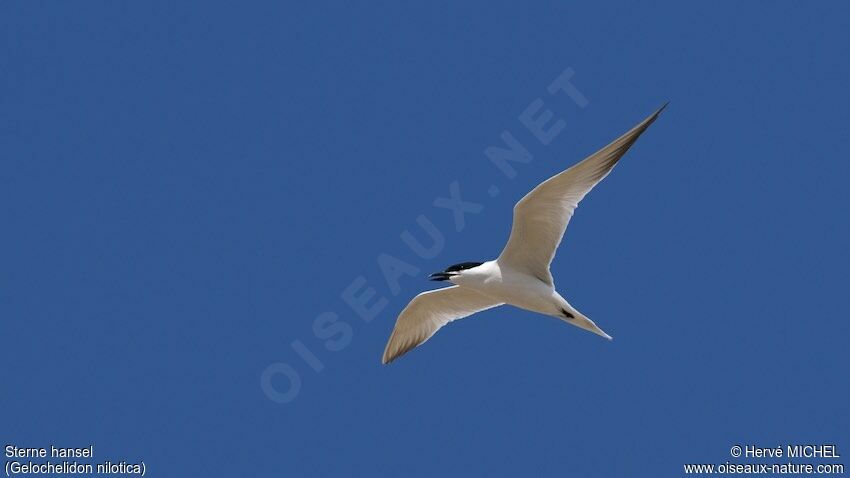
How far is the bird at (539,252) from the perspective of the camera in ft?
39.8

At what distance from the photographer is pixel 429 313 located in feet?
47.6

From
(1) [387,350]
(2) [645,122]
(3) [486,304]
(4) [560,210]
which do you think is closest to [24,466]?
(1) [387,350]

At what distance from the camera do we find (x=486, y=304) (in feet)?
46.8

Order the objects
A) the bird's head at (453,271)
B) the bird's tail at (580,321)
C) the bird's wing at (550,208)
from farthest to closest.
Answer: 1. the bird's head at (453,271)
2. the bird's tail at (580,321)
3. the bird's wing at (550,208)

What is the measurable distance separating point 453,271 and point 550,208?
5.27 feet

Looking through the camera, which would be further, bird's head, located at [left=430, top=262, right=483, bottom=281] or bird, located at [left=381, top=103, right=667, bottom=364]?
bird's head, located at [left=430, top=262, right=483, bottom=281]

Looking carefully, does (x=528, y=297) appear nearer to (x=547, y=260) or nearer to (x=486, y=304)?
(x=547, y=260)

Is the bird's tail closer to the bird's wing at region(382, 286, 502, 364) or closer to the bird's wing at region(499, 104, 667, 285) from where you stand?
the bird's wing at region(499, 104, 667, 285)

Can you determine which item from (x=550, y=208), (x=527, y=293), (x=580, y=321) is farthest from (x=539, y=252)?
(x=580, y=321)

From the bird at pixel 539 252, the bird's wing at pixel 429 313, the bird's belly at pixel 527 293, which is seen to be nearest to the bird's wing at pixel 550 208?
the bird at pixel 539 252

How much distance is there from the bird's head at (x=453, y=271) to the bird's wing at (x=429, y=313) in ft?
1.52

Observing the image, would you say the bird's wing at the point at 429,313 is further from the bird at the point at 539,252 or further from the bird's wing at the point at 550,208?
the bird's wing at the point at 550,208

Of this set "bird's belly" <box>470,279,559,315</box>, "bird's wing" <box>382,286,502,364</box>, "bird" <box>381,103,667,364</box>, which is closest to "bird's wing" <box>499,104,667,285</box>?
"bird" <box>381,103,667,364</box>

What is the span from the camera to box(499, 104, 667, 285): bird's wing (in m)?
12.0
